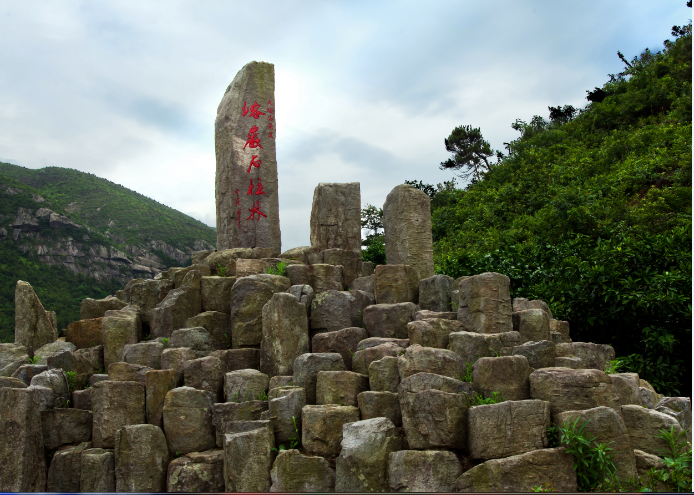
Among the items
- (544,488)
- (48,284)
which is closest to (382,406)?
(544,488)

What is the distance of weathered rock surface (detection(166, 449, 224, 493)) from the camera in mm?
5738

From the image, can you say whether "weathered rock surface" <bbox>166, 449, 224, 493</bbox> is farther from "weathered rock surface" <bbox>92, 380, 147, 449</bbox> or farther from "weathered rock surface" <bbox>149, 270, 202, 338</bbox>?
"weathered rock surface" <bbox>149, 270, 202, 338</bbox>

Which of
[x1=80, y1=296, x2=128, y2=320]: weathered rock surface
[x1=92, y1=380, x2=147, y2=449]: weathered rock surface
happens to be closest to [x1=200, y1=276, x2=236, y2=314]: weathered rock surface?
[x1=80, y1=296, x2=128, y2=320]: weathered rock surface

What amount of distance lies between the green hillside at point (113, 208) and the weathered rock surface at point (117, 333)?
19.1 meters

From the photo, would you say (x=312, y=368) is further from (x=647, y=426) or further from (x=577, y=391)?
(x=647, y=426)

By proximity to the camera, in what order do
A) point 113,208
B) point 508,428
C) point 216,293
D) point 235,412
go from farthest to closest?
point 113,208, point 216,293, point 235,412, point 508,428

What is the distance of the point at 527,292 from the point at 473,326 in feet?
11.2

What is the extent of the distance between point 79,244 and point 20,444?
62.3 ft

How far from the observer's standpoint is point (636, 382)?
20.4ft

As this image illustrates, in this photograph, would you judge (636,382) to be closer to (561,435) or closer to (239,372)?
(561,435)

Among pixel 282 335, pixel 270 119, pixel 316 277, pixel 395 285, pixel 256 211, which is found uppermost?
pixel 270 119

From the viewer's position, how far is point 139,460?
19.3ft

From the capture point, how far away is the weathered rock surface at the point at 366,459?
5.04 metres

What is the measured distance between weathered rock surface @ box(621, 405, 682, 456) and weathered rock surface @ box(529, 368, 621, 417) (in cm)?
18
